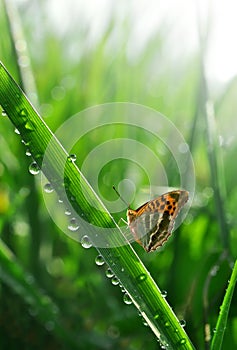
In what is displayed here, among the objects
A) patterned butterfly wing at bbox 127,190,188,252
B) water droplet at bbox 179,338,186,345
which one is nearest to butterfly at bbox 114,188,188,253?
patterned butterfly wing at bbox 127,190,188,252

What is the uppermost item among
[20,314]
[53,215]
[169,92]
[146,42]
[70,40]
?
[70,40]

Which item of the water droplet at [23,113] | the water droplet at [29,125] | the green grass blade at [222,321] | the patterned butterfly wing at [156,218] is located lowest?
the green grass blade at [222,321]

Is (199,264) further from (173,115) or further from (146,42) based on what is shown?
(146,42)

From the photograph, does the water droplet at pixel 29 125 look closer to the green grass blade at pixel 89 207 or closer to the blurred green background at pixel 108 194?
the green grass blade at pixel 89 207

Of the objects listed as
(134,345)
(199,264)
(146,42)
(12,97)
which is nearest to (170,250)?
(199,264)

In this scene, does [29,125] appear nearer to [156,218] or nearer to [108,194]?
[156,218]

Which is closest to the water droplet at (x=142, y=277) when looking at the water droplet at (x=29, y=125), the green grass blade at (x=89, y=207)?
the green grass blade at (x=89, y=207)

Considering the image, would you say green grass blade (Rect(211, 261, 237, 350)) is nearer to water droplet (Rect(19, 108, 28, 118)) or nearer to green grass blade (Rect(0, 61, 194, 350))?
green grass blade (Rect(0, 61, 194, 350))
